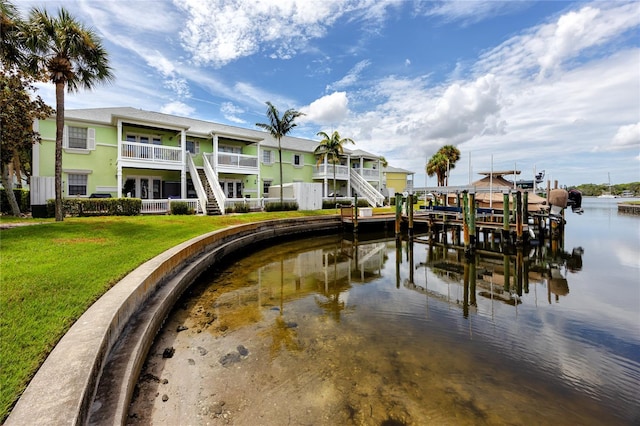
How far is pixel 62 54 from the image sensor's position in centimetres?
1243

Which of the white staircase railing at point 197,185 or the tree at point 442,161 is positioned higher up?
the tree at point 442,161

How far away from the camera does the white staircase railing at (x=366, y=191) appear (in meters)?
31.3

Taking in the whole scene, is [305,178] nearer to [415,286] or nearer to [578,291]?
[415,286]

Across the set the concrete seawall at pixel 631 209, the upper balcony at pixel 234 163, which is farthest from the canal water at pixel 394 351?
the concrete seawall at pixel 631 209

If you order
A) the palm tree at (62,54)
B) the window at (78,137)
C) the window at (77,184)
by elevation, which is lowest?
the window at (77,184)

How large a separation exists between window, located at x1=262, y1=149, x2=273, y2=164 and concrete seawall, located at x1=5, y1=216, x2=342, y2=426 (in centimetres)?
2095

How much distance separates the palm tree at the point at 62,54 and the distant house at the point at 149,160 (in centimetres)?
480

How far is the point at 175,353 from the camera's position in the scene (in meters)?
5.28

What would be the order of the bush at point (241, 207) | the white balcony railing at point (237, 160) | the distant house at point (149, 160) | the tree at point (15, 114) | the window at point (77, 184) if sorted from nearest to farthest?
the tree at point (15, 114)
the distant house at point (149, 160)
the window at point (77, 184)
the bush at point (241, 207)
the white balcony railing at point (237, 160)

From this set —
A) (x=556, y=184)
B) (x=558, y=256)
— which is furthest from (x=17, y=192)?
(x=556, y=184)

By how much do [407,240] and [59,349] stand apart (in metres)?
19.2

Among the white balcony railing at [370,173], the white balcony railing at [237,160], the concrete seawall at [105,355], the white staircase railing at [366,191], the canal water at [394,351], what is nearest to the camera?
the concrete seawall at [105,355]

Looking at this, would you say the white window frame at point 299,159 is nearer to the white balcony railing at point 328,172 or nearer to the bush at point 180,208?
the white balcony railing at point 328,172

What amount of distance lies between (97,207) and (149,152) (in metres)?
4.91
